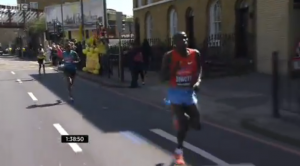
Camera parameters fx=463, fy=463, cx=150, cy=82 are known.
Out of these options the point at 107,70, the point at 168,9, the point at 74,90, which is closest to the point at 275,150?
the point at 74,90

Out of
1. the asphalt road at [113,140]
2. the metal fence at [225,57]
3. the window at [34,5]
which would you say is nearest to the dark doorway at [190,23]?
the metal fence at [225,57]

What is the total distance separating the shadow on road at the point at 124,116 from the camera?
8523mm

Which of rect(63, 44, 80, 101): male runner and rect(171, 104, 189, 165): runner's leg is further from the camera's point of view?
rect(63, 44, 80, 101): male runner

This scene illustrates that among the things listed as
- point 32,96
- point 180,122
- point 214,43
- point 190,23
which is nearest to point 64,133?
point 180,122

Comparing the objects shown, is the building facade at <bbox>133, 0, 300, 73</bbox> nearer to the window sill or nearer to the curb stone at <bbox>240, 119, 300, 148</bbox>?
the window sill

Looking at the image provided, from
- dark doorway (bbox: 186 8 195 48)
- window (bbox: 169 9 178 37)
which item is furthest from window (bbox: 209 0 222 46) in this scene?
window (bbox: 169 9 178 37)

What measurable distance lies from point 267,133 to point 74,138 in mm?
3542

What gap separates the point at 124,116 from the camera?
1106 cm

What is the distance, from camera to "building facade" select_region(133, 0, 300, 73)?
16656 mm

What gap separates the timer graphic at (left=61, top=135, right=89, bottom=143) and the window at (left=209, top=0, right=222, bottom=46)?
1455 centimetres

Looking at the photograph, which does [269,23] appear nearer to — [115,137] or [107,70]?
[107,70]

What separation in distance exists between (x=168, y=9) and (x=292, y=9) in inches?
519

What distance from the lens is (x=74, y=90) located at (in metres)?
17.6

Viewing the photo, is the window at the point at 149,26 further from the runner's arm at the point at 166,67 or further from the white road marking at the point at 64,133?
the runner's arm at the point at 166,67
